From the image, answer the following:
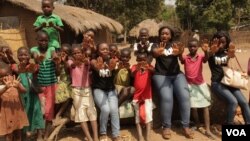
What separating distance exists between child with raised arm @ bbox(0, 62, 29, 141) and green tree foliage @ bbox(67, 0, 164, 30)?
20058mm

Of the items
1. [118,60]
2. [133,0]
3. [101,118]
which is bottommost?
[101,118]

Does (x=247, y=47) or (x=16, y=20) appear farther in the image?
(x=247, y=47)

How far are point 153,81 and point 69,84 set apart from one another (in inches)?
47.0

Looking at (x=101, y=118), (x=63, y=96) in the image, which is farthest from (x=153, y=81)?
(x=63, y=96)

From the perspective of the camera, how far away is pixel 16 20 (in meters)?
13.6

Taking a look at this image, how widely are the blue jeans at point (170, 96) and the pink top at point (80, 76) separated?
96cm

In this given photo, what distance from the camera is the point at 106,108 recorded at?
5031 mm

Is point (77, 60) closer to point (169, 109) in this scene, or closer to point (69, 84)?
point (69, 84)

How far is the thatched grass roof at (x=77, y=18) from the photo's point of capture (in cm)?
1305

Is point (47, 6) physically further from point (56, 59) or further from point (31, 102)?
point (31, 102)

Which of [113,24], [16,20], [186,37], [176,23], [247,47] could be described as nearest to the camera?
[16,20]

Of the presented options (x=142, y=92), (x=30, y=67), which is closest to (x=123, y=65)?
(x=142, y=92)

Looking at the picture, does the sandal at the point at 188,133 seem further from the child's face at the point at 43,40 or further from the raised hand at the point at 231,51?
the child's face at the point at 43,40

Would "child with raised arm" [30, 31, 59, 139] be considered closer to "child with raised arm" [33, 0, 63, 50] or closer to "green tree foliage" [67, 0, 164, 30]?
"child with raised arm" [33, 0, 63, 50]
